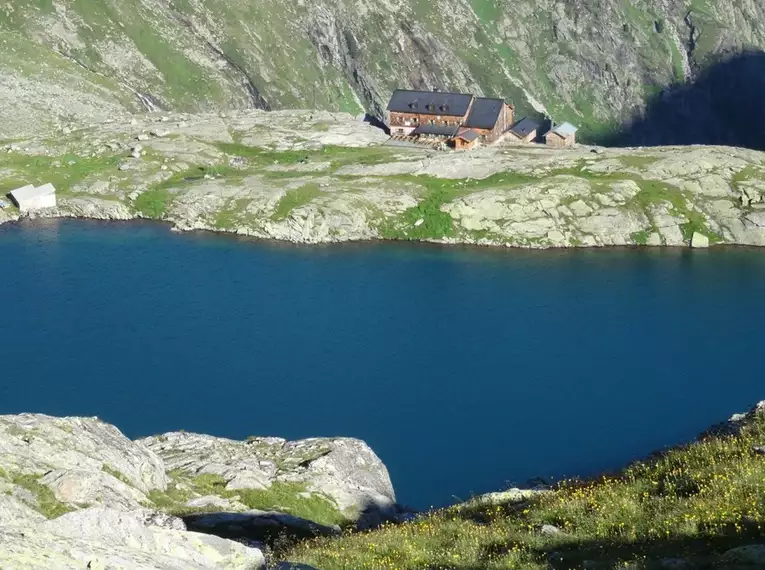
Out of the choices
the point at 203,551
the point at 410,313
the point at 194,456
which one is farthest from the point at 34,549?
the point at 410,313

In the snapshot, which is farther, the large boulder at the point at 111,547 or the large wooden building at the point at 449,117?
the large wooden building at the point at 449,117

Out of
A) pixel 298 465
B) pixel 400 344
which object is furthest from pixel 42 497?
pixel 400 344

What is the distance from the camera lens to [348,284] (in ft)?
401

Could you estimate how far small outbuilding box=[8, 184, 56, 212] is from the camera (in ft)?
487

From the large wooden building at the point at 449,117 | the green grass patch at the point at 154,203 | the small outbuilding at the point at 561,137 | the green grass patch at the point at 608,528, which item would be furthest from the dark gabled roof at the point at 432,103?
the green grass patch at the point at 608,528

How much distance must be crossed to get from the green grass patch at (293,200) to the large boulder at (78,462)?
335 feet

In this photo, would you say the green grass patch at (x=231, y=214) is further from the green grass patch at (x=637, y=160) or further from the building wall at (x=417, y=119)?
the green grass patch at (x=637, y=160)

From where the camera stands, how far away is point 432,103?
184m

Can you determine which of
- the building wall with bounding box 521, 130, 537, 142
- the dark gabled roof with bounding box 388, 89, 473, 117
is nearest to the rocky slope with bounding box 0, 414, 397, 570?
the dark gabled roof with bounding box 388, 89, 473, 117

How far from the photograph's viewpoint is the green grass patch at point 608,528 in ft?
73.2

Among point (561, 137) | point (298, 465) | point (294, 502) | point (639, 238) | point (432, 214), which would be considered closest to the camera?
point (294, 502)

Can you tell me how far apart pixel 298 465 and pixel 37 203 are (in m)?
116

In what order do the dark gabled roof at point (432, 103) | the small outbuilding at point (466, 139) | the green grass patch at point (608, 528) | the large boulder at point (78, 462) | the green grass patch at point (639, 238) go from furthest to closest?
the dark gabled roof at point (432, 103) < the small outbuilding at point (466, 139) < the green grass patch at point (639, 238) < the large boulder at point (78, 462) < the green grass patch at point (608, 528)

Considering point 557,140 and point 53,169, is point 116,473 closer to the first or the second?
point 53,169
